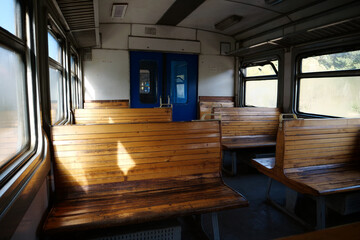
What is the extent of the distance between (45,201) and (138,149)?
0.80 m

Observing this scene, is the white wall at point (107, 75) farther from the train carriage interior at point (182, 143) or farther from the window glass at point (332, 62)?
the window glass at point (332, 62)

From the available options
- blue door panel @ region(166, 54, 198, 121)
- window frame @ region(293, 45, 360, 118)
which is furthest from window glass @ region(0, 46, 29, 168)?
blue door panel @ region(166, 54, 198, 121)

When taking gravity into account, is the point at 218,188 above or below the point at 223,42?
below

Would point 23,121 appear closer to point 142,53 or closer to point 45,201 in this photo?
point 45,201

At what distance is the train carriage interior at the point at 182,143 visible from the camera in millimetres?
1739

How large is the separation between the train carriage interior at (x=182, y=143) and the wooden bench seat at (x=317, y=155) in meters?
0.01

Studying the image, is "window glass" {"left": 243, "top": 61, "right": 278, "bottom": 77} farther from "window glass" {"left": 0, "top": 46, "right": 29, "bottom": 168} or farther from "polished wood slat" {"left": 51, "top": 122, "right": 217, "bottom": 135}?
"window glass" {"left": 0, "top": 46, "right": 29, "bottom": 168}

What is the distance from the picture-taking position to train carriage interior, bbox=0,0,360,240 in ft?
5.71

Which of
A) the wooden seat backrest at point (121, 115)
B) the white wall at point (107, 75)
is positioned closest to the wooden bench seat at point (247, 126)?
the wooden seat backrest at point (121, 115)

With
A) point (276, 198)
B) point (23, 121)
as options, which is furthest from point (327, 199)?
point (23, 121)

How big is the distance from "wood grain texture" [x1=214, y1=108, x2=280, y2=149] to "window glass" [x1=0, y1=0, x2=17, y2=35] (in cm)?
323

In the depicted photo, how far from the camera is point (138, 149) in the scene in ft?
7.50

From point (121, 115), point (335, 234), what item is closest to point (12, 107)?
point (335, 234)

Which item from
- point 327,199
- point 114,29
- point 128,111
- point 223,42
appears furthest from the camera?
point 223,42
